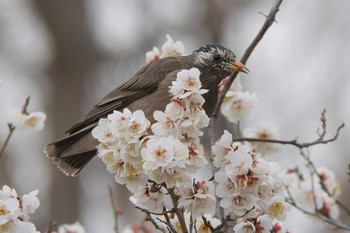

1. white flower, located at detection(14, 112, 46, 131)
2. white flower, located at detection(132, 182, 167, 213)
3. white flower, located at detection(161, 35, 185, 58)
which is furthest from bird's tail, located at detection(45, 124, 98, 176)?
white flower, located at detection(132, 182, 167, 213)

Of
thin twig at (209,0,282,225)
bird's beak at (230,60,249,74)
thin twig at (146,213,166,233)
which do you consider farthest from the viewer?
bird's beak at (230,60,249,74)

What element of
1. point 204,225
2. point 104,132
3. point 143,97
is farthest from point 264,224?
point 143,97

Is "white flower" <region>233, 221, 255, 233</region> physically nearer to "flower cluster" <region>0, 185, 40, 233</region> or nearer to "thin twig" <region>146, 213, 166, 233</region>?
"thin twig" <region>146, 213, 166, 233</region>

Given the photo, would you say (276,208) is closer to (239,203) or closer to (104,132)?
(239,203)

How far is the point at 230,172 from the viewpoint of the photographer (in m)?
2.59

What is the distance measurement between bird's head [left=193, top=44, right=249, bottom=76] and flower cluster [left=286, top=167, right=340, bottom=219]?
0.70 m

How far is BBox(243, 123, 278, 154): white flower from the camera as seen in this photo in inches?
163

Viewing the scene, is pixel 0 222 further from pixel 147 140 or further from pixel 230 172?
pixel 230 172

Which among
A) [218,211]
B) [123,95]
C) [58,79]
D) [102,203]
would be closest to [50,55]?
[58,79]

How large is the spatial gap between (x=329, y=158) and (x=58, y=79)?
401cm

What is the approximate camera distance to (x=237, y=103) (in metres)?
4.16

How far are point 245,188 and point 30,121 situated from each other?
75.4 inches

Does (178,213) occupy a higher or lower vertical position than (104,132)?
lower

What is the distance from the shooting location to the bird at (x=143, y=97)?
4.32 meters
